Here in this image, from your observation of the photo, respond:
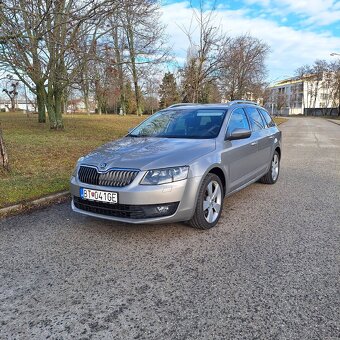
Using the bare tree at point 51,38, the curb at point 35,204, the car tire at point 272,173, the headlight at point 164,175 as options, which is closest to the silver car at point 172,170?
the headlight at point 164,175

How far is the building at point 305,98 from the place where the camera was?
77062mm

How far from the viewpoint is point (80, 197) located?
3.91 meters

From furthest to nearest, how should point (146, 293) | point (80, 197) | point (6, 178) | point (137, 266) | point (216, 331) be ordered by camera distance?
point (6, 178) → point (80, 197) → point (137, 266) → point (146, 293) → point (216, 331)

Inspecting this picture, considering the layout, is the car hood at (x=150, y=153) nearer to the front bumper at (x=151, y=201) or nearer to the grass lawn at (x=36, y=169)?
the front bumper at (x=151, y=201)

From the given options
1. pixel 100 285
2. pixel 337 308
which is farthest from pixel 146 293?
pixel 337 308

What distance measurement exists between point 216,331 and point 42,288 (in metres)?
1.61

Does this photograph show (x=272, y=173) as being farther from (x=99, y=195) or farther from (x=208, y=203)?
(x=99, y=195)

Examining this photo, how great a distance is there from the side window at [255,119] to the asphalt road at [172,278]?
169 centimetres

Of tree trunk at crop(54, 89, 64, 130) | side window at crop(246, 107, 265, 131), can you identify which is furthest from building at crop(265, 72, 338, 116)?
side window at crop(246, 107, 265, 131)

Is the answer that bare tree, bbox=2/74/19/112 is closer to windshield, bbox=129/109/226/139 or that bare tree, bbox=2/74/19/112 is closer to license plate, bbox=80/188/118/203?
windshield, bbox=129/109/226/139

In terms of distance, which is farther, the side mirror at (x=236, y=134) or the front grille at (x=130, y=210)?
the side mirror at (x=236, y=134)

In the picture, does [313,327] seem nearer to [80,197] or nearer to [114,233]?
[114,233]

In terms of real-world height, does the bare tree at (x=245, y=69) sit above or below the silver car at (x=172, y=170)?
above

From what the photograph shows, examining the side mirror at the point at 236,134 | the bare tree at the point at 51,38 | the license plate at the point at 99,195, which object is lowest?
the license plate at the point at 99,195
